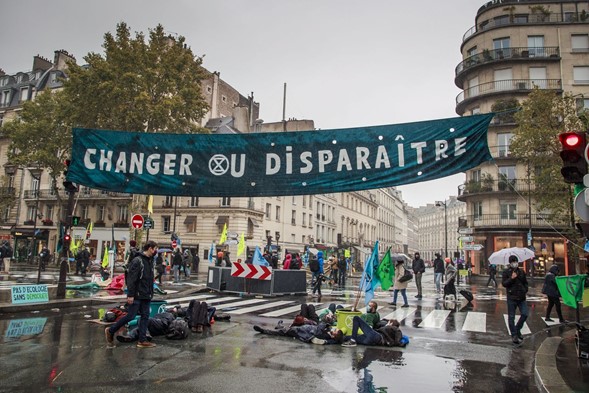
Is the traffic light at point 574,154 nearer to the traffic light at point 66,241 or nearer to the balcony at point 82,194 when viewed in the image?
the traffic light at point 66,241

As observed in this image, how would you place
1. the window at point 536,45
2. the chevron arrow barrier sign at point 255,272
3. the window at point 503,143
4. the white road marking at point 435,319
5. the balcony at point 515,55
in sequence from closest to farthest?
the white road marking at point 435,319 → the chevron arrow barrier sign at point 255,272 → the balcony at point 515,55 → the window at point 503,143 → the window at point 536,45

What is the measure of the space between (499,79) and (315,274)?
31987mm

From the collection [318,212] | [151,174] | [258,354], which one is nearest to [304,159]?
[151,174]

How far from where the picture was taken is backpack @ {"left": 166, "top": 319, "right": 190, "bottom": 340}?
26.7 feet

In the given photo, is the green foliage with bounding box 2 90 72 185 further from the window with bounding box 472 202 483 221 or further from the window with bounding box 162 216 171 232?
the window with bounding box 472 202 483 221

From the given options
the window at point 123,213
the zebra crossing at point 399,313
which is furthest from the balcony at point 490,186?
the window at point 123,213

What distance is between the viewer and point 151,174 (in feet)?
25.3

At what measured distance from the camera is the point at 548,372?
6230 mm

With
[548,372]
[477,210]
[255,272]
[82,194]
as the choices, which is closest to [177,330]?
[548,372]

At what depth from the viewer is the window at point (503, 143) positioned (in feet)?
131

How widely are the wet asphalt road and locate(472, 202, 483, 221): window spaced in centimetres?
3384

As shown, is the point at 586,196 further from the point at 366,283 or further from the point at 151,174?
the point at 151,174

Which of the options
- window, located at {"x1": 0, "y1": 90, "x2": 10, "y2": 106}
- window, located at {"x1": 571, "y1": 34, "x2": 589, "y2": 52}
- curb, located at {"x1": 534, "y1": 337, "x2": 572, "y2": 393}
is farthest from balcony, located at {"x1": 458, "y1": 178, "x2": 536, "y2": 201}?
window, located at {"x1": 0, "y1": 90, "x2": 10, "y2": 106}

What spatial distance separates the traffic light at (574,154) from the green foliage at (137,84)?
25.3 meters
